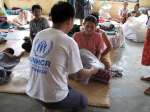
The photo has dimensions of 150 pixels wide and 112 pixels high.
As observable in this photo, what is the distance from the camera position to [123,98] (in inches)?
108

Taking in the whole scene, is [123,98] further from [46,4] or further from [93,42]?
[46,4]

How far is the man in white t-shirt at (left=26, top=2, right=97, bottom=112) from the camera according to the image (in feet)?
5.59

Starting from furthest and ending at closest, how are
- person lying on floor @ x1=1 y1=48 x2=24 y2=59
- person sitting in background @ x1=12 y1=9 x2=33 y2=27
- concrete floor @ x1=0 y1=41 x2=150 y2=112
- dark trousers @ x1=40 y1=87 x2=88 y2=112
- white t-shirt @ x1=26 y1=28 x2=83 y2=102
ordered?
person sitting in background @ x1=12 y1=9 x2=33 y2=27 → person lying on floor @ x1=1 y1=48 x2=24 y2=59 → concrete floor @ x1=0 y1=41 x2=150 y2=112 → dark trousers @ x1=40 y1=87 x2=88 y2=112 → white t-shirt @ x1=26 y1=28 x2=83 y2=102

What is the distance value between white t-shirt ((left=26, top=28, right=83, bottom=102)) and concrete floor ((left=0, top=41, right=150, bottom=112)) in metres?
0.76

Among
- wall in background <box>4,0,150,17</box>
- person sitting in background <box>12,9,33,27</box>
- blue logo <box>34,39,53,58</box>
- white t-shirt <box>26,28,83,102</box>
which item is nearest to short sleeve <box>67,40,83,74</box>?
white t-shirt <box>26,28,83,102</box>

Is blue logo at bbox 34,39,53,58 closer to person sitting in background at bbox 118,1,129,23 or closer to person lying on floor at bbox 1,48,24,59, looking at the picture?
person lying on floor at bbox 1,48,24,59

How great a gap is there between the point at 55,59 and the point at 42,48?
11cm

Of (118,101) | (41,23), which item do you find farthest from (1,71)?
(118,101)

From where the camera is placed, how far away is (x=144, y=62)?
3.18 m

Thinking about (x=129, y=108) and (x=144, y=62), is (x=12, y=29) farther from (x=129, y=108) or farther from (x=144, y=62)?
(x=129, y=108)

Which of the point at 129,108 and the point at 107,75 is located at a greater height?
the point at 107,75

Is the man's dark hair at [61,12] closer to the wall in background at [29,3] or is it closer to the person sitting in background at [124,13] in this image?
the person sitting in background at [124,13]

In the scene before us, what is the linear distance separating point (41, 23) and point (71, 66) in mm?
2110

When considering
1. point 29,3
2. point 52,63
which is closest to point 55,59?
point 52,63
